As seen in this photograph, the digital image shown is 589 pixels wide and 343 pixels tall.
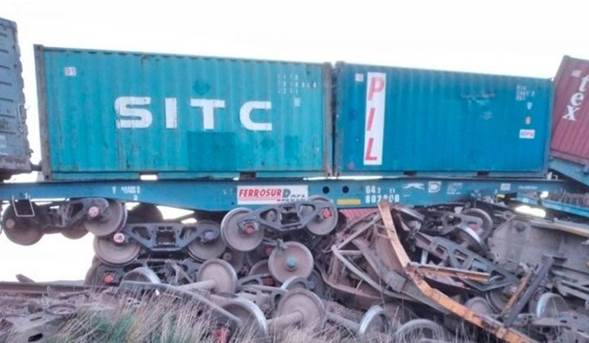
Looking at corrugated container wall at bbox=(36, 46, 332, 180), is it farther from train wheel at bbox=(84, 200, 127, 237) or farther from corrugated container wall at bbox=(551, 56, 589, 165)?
corrugated container wall at bbox=(551, 56, 589, 165)

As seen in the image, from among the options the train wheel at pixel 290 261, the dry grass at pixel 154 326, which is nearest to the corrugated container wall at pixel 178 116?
the train wheel at pixel 290 261

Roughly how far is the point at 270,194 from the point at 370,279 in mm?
3023

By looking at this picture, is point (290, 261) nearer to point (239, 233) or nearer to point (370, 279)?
point (239, 233)

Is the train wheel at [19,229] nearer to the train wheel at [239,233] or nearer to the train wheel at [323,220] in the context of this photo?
the train wheel at [239,233]

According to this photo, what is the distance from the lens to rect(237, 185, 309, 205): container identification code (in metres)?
8.92

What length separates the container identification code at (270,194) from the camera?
29.3 ft

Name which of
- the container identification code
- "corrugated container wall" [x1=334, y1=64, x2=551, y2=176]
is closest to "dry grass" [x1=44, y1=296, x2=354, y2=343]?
the container identification code

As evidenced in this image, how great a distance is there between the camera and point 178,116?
340 inches

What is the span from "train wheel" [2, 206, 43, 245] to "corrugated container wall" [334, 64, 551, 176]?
500cm

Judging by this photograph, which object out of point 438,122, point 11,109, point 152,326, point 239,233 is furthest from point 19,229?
point 438,122

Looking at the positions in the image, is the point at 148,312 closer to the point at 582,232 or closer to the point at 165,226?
the point at 165,226

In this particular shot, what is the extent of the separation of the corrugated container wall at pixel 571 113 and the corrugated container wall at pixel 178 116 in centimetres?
571

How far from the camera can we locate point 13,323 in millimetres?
3996

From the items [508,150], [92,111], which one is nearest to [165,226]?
[92,111]
